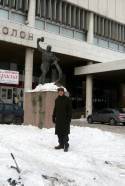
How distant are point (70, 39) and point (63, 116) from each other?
1186 inches

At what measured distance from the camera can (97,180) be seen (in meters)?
7.61

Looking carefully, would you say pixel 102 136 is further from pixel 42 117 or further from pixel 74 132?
pixel 42 117

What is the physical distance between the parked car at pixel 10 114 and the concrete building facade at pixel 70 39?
9918 millimetres

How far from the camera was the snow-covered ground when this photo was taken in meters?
7.00

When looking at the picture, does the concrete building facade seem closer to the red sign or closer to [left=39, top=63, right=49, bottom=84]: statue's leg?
the red sign

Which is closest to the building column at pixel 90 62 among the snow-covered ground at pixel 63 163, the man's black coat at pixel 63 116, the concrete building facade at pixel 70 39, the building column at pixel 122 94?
the concrete building facade at pixel 70 39

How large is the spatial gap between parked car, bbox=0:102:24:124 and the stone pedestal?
6963 mm

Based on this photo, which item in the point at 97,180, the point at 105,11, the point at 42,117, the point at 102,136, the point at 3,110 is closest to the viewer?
the point at 97,180

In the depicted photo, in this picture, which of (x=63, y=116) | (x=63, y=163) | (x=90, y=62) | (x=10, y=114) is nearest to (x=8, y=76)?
(x=10, y=114)

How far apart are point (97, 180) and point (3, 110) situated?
18.8 m

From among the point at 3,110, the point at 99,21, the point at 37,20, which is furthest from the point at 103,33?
the point at 3,110

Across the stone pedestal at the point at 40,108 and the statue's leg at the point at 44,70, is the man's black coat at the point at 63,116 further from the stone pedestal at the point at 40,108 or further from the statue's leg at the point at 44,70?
the statue's leg at the point at 44,70

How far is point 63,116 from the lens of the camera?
1101 cm

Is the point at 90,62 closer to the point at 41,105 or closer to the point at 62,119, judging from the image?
the point at 41,105
